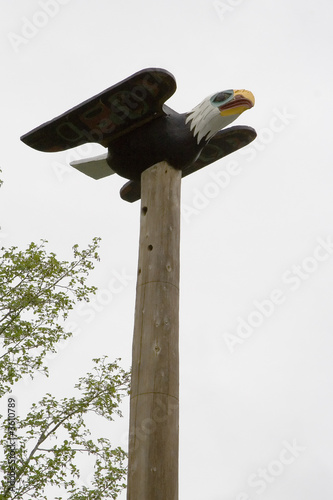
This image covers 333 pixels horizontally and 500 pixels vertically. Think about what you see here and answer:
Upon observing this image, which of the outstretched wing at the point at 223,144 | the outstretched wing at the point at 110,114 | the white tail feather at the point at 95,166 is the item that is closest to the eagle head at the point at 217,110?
the outstretched wing at the point at 110,114

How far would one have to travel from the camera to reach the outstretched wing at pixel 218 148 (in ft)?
18.3

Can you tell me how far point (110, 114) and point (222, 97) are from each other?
32.3 inches

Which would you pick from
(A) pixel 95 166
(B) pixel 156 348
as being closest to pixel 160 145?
(A) pixel 95 166

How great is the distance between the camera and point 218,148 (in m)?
5.68

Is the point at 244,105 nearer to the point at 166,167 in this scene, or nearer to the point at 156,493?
the point at 166,167

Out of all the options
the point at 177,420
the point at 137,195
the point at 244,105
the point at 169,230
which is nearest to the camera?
the point at 177,420

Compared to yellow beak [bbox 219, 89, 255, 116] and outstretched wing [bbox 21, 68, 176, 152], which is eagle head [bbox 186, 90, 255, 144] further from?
outstretched wing [bbox 21, 68, 176, 152]

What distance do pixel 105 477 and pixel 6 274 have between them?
3.01 metres

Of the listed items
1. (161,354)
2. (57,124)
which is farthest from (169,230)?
(57,124)

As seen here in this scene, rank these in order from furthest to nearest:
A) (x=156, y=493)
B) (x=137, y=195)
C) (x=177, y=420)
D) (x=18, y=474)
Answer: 1. (x=18, y=474)
2. (x=137, y=195)
3. (x=177, y=420)
4. (x=156, y=493)

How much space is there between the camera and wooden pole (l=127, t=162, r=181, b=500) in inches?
151

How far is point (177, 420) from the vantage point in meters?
4.02

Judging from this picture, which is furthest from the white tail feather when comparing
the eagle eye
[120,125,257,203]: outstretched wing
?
the eagle eye

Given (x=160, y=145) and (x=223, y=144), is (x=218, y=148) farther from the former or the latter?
(x=160, y=145)
